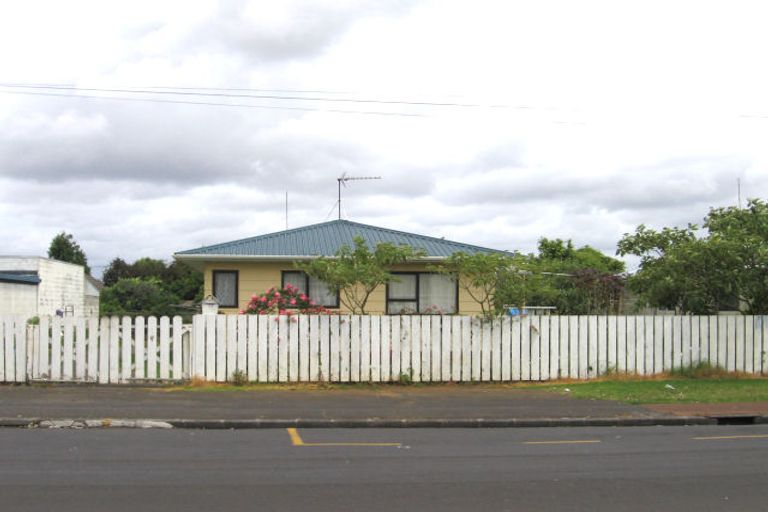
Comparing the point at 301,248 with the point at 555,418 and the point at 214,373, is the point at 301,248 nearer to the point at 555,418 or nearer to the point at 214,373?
the point at 214,373

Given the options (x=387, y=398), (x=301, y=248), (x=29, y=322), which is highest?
(x=301, y=248)

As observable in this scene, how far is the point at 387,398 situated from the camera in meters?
14.9

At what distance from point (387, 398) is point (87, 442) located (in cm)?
Answer: 586

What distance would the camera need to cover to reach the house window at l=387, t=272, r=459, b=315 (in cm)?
2267

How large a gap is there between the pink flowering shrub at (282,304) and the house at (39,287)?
14.8 meters

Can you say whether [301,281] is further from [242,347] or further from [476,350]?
[476,350]

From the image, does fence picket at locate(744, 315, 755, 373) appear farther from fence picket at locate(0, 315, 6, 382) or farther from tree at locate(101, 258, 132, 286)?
tree at locate(101, 258, 132, 286)

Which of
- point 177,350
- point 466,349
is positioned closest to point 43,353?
point 177,350

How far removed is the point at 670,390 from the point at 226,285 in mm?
11968

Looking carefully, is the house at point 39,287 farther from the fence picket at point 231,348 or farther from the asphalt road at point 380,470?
the asphalt road at point 380,470

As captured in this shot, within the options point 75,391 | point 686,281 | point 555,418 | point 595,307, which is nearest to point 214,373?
point 75,391

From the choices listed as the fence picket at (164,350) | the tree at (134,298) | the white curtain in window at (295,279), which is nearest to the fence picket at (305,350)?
the fence picket at (164,350)

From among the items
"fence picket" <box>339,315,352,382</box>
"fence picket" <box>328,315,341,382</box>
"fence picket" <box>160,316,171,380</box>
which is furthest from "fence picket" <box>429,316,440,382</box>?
"fence picket" <box>160,316,171,380</box>

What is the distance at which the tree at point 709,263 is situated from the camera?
17.5 meters
